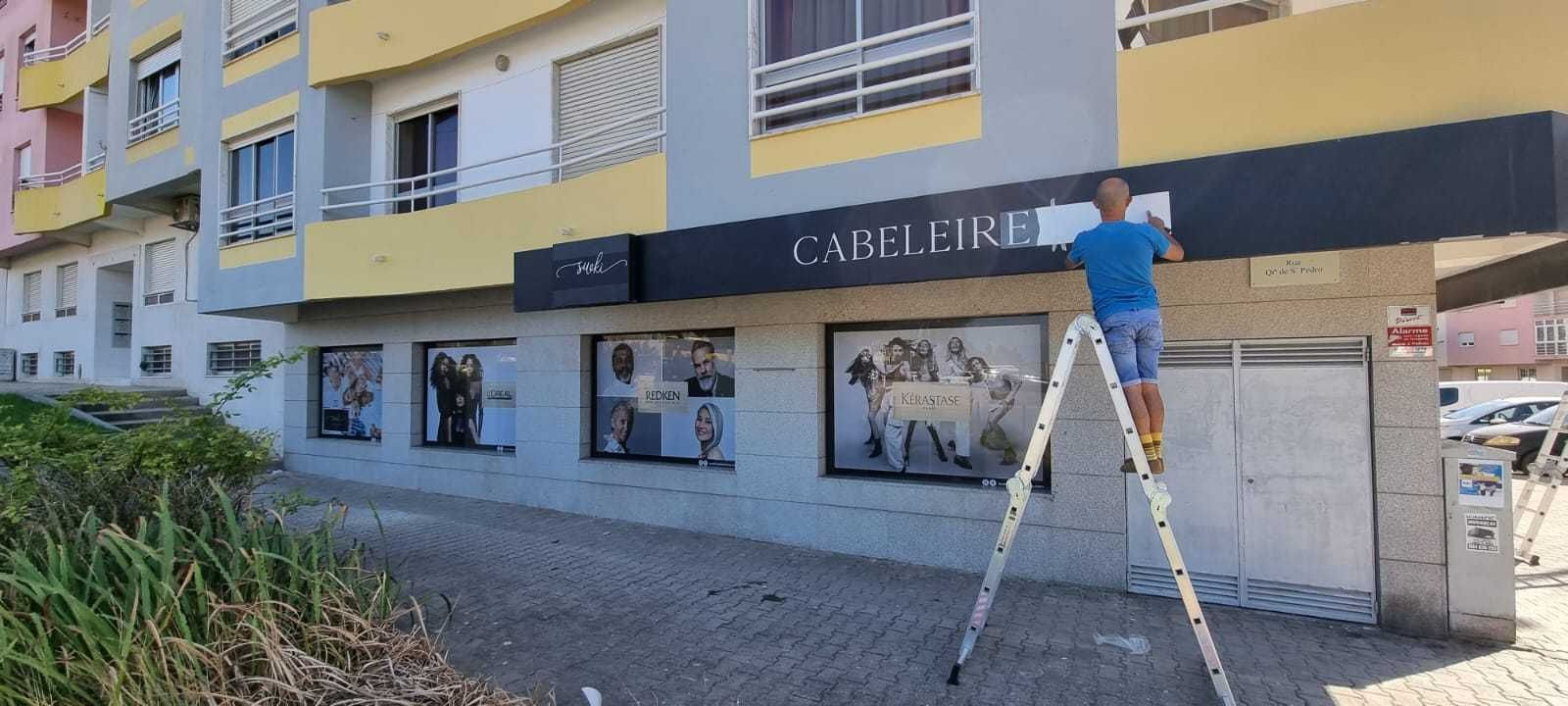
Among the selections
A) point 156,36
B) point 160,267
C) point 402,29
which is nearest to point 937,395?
point 402,29

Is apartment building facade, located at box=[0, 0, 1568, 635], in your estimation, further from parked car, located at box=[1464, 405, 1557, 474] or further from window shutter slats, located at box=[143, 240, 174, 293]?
parked car, located at box=[1464, 405, 1557, 474]

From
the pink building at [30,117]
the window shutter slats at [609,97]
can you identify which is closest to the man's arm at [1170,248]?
the window shutter slats at [609,97]

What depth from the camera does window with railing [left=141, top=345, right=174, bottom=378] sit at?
15594mm

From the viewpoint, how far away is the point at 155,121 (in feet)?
46.5

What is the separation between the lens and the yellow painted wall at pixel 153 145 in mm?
13430

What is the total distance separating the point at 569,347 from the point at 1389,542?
307 inches

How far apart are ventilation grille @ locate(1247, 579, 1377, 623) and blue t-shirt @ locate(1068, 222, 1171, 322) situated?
2.78 meters

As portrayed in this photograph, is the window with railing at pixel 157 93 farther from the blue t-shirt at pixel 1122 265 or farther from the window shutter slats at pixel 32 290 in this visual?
the blue t-shirt at pixel 1122 265

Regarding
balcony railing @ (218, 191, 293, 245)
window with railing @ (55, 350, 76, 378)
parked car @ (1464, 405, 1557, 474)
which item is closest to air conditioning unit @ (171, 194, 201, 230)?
balcony railing @ (218, 191, 293, 245)

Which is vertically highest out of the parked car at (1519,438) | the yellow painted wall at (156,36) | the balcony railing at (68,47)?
the balcony railing at (68,47)

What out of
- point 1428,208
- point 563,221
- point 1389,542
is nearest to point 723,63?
point 563,221

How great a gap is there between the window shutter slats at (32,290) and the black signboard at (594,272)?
20.7 meters

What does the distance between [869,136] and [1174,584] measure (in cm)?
421

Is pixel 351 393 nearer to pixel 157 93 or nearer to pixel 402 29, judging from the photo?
pixel 402 29
